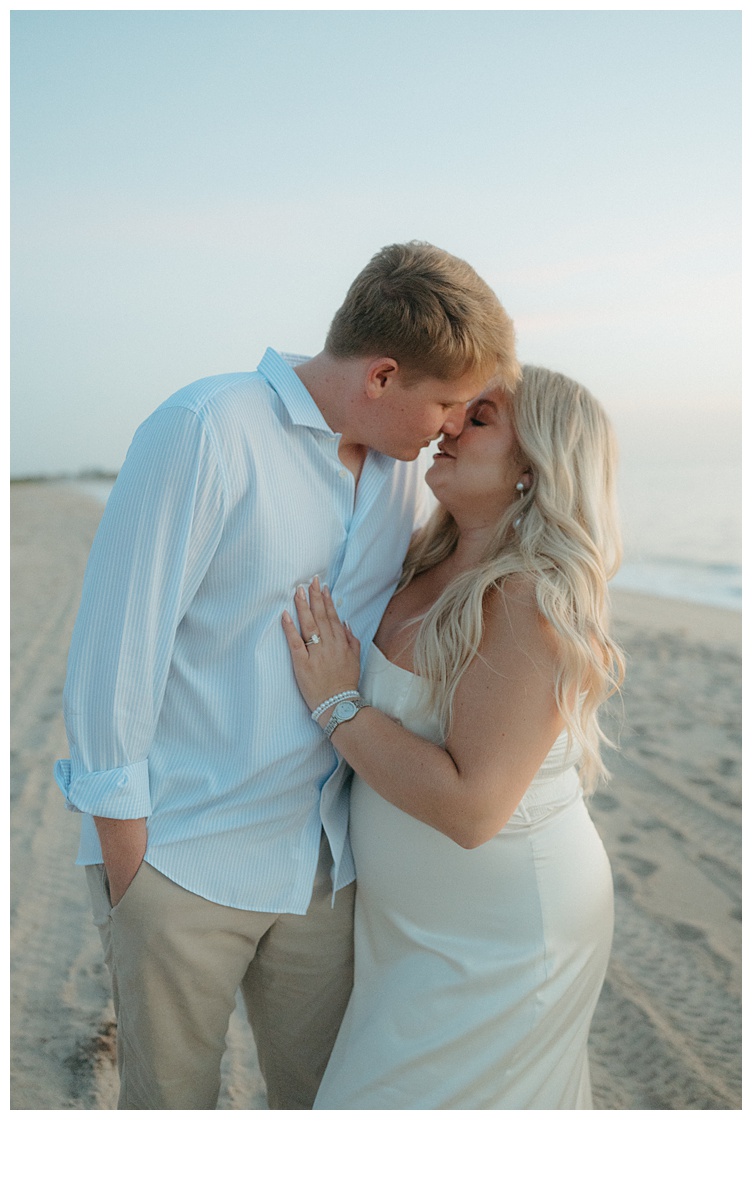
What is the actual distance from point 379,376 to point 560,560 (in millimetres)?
627

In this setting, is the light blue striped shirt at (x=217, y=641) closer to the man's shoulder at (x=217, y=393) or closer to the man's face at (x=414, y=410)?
the man's shoulder at (x=217, y=393)

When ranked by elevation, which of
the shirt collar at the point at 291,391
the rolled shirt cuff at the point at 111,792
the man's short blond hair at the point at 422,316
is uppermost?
the man's short blond hair at the point at 422,316

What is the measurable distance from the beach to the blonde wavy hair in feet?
5.47

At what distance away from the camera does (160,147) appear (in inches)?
258

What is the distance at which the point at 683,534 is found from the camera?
19.2m

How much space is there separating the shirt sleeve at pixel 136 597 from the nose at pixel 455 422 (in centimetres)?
72

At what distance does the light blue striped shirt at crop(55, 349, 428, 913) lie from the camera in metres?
1.83

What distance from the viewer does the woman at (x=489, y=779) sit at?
6.59 ft

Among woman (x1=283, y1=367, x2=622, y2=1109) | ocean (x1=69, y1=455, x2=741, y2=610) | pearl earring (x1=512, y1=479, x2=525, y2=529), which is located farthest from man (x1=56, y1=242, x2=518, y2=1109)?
ocean (x1=69, y1=455, x2=741, y2=610)

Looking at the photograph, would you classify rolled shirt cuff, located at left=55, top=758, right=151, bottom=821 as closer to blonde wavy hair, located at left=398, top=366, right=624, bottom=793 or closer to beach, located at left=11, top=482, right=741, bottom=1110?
blonde wavy hair, located at left=398, top=366, right=624, bottom=793

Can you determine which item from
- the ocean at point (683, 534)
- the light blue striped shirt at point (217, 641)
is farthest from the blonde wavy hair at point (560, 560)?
the ocean at point (683, 534)

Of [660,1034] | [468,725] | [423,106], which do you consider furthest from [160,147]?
[660,1034]

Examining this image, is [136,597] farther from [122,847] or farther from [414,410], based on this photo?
[414,410]
